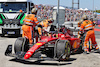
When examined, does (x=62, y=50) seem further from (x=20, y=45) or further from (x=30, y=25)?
(x=30, y=25)

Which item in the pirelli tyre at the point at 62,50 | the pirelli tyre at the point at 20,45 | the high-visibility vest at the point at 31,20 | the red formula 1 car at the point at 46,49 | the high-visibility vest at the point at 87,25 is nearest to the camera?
the red formula 1 car at the point at 46,49

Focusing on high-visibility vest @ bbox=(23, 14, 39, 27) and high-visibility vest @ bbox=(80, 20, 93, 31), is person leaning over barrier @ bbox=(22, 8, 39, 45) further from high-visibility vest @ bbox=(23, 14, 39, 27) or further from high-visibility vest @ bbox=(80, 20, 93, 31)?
high-visibility vest @ bbox=(80, 20, 93, 31)

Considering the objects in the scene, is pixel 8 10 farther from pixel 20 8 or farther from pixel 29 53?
pixel 29 53

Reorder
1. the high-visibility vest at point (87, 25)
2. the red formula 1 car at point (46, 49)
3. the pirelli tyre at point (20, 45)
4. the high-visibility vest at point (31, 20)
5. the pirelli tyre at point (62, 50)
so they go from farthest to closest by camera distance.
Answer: the high-visibility vest at point (87, 25) → the high-visibility vest at point (31, 20) → the pirelli tyre at point (20, 45) → the pirelli tyre at point (62, 50) → the red formula 1 car at point (46, 49)

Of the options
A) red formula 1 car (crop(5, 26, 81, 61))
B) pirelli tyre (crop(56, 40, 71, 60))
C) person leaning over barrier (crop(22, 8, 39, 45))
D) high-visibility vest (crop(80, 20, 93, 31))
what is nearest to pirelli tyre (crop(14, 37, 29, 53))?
red formula 1 car (crop(5, 26, 81, 61))

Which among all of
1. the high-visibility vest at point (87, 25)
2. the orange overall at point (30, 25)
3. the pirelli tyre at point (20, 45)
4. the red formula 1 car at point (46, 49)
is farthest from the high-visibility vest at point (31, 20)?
the high-visibility vest at point (87, 25)

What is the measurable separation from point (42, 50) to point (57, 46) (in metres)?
0.56

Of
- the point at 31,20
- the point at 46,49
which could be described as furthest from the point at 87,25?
the point at 46,49

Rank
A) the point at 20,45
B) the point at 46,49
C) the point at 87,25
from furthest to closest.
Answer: the point at 87,25, the point at 20,45, the point at 46,49

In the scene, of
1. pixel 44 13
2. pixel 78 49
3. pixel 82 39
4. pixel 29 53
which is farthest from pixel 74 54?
pixel 44 13

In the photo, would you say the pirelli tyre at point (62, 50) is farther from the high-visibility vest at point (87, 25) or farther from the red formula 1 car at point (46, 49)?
the high-visibility vest at point (87, 25)

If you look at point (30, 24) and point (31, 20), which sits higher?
point (31, 20)

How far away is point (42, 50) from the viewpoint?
25.1 ft

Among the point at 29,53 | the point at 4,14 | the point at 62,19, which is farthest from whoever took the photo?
the point at 62,19
